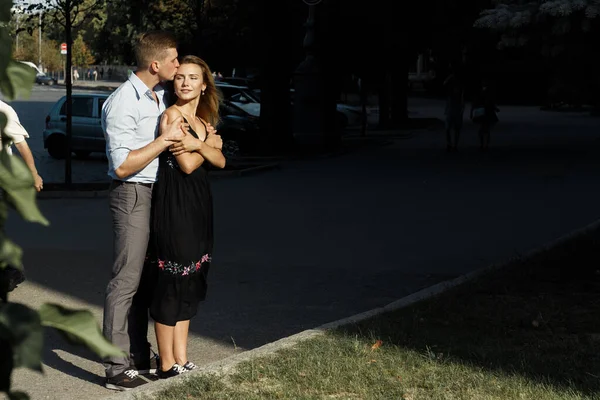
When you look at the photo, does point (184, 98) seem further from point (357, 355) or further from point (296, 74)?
point (296, 74)

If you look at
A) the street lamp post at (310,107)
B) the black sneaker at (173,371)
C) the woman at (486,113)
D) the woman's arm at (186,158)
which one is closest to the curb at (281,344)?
the black sneaker at (173,371)

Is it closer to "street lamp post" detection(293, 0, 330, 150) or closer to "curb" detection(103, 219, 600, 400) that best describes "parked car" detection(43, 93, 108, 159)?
"street lamp post" detection(293, 0, 330, 150)

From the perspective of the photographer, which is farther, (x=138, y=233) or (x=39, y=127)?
(x=39, y=127)

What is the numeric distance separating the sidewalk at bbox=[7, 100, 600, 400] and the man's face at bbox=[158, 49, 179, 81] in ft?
4.81

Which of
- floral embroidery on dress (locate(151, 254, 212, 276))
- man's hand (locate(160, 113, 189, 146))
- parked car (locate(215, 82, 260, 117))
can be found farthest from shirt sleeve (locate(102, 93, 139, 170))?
parked car (locate(215, 82, 260, 117))

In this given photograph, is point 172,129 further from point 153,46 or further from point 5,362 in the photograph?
point 5,362

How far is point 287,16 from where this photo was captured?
25031mm

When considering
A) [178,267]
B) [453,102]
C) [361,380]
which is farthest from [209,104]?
[453,102]

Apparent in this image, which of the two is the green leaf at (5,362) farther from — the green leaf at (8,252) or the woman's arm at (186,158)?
the woman's arm at (186,158)

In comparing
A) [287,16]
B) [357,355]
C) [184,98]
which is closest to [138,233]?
[184,98]

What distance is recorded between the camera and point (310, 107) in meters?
26.6

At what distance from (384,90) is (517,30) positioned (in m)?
32.8

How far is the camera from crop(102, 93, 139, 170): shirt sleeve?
611cm

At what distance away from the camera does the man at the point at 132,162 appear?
19.9ft
